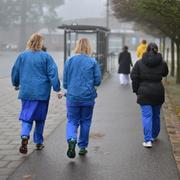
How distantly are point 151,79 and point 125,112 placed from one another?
14.6ft

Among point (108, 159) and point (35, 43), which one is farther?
point (35, 43)

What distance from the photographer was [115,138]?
9008 millimetres

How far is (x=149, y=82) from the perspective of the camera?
830cm

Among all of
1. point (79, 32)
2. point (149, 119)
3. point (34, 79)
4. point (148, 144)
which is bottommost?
point (148, 144)

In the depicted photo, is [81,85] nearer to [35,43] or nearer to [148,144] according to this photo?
[35,43]

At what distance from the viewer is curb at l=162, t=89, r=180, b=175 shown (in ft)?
25.6

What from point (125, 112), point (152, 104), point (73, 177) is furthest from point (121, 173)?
point (125, 112)

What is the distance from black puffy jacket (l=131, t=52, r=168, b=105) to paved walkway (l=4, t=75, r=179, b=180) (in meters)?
0.75

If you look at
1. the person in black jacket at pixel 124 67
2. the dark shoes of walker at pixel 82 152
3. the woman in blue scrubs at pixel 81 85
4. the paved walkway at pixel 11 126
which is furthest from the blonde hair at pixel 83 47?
the person in black jacket at pixel 124 67

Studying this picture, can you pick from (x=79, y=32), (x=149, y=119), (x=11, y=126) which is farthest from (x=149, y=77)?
(x=79, y=32)

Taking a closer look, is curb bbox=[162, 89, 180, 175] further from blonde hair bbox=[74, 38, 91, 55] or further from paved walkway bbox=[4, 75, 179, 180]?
blonde hair bbox=[74, 38, 91, 55]

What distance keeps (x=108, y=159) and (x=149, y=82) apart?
5.23ft

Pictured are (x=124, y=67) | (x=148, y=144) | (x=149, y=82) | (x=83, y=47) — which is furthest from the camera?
(x=124, y=67)

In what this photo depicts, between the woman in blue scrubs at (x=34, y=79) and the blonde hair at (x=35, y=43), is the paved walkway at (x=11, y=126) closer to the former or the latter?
the woman in blue scrubs at (x=34, y=79)
